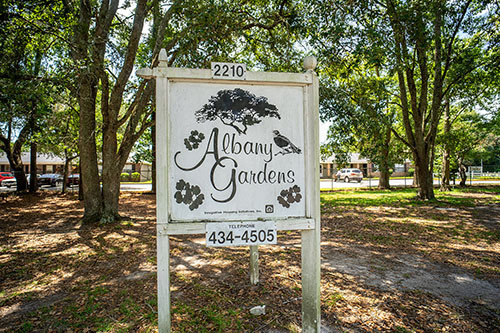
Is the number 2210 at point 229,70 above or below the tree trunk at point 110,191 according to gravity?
above

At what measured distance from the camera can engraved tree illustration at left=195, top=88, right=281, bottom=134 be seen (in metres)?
2.14

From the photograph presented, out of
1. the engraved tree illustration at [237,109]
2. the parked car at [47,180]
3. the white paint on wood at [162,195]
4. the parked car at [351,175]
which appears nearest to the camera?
the white paint on wood at [162,195]

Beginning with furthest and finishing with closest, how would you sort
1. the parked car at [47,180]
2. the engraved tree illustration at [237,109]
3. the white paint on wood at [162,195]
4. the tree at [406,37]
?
the parked car at [47,180] → the tree at [406,37] → the engraved tree illustration at [237,109] → the white paint on wood at [162,195]

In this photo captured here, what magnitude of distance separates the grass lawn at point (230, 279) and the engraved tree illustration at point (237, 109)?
1.86 meters

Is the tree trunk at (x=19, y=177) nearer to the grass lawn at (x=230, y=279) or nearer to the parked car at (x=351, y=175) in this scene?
the grass lawn at (x=230, y=279)

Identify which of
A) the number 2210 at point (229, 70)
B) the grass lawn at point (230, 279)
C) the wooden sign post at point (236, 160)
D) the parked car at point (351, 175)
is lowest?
the grass lawn at point (230, 279)

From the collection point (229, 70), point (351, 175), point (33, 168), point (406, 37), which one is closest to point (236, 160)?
point (229, 70)

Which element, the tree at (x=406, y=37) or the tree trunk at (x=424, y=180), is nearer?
the tree at (x=406, y=37)

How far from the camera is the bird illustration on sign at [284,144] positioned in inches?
86.7

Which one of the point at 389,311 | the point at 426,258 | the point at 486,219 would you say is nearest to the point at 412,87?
the point at 486,219

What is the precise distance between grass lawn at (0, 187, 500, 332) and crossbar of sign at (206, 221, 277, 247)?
102 centimetres

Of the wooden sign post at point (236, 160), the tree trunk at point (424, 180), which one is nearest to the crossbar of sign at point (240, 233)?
the wooden sign post at point (236, 160)

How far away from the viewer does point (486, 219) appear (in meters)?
7.50

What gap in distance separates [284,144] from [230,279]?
2264 mm
